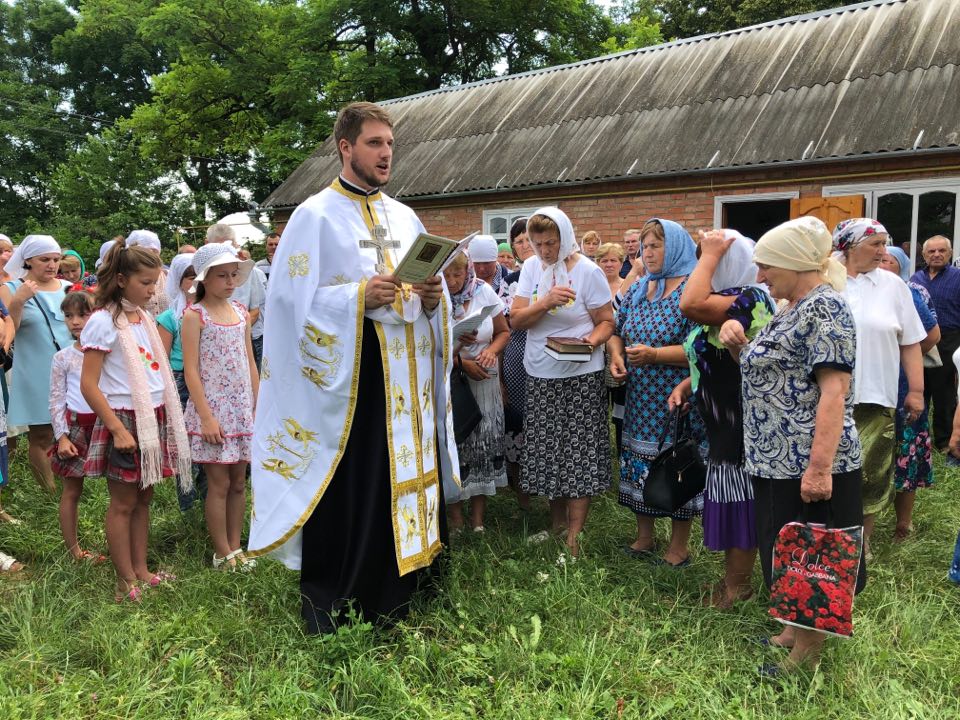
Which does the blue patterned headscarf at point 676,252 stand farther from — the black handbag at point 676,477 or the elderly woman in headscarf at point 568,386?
the black handbag at point 676,477

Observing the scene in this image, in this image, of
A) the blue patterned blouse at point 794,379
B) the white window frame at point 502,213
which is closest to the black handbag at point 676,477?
the blue patterned blouse at point 794,379

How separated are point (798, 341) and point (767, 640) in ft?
4.43

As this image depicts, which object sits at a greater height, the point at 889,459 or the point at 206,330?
the point at 206,330

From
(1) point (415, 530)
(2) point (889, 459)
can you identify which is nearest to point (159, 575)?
(1) point (415, 530)

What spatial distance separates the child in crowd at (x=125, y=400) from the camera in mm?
3758

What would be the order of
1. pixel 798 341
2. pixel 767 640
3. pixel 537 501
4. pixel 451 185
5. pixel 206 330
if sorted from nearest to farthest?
pixel 798 341 < pixel 767 640 < pixel 206 330 < pixel 537 501 < pixel 451 185

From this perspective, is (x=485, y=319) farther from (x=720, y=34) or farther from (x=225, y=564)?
(x=720, y=34)

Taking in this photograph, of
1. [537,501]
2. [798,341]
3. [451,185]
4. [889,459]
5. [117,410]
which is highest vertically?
[451,185]

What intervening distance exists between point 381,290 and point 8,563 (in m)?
3.00

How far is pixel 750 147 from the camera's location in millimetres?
10922

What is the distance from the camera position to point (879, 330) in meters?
4.29

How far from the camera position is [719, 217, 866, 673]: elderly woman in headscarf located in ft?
9.26

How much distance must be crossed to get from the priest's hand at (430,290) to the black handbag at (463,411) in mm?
1141

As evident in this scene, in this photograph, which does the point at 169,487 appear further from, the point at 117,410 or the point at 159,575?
the point at 117,410
